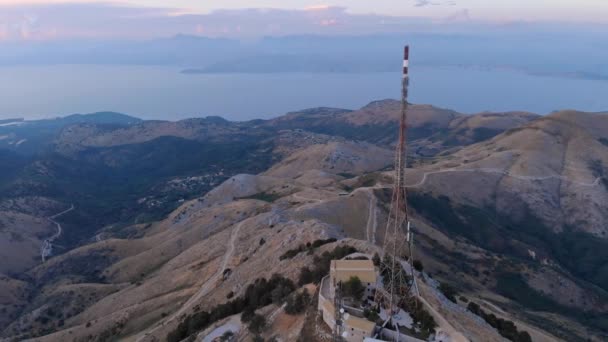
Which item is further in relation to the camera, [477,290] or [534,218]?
[534,218]

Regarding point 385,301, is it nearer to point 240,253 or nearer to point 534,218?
point 240,253

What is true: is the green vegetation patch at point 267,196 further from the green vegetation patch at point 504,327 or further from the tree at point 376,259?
the green vegetation patch at point 504,327

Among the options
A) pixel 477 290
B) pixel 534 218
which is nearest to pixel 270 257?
pixel 477 290

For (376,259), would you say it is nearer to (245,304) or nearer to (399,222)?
(399,222)

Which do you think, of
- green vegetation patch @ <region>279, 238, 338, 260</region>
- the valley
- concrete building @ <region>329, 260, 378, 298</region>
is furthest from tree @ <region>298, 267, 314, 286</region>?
green vegetation patch @ <region>279, 238, 338, 260</region>

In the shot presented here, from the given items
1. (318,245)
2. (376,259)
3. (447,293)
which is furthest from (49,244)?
(447,293)

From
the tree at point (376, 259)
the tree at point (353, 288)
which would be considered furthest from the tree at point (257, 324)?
the tree at point (376, 259)

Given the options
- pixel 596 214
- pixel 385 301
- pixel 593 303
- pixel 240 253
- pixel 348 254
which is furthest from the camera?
pixel 596 214
